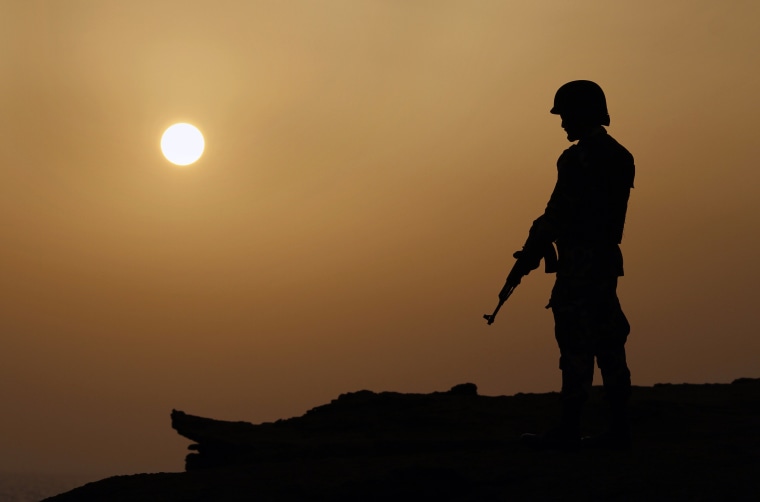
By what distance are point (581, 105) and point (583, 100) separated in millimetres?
40

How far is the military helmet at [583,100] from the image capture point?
22.7ft

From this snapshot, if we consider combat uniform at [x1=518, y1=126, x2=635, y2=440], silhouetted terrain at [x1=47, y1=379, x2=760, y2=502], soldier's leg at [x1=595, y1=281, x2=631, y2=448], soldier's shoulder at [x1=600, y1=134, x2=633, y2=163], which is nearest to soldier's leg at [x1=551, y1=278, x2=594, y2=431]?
combat uniform at [x1=518, y1=126, x2=635, y2=440]

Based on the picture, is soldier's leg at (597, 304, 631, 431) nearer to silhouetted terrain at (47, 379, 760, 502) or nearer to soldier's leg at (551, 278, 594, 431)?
soldier's leg at (551, 278, 594, 431)

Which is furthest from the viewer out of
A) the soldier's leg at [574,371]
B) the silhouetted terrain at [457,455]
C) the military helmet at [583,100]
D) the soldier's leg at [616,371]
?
the military helmet at [583,100]

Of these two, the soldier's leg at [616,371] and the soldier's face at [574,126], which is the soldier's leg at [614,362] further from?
the soldier's face at [574,126]

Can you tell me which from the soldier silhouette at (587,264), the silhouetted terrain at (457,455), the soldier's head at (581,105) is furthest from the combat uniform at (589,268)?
the silhouetted terrain at (457,455)

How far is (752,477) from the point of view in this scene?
5.14 metres

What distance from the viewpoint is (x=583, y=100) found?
22.7 ft

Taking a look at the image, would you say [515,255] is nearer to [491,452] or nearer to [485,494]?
[491,452]

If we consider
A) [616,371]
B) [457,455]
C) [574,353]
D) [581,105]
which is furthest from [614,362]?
[581,105]

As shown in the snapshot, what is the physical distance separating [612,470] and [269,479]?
252 cm

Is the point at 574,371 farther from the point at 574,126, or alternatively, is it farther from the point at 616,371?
the point at 574,126

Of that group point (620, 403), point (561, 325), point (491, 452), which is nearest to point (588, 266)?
point (561, 325)

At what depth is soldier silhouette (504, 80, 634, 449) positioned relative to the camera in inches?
266
